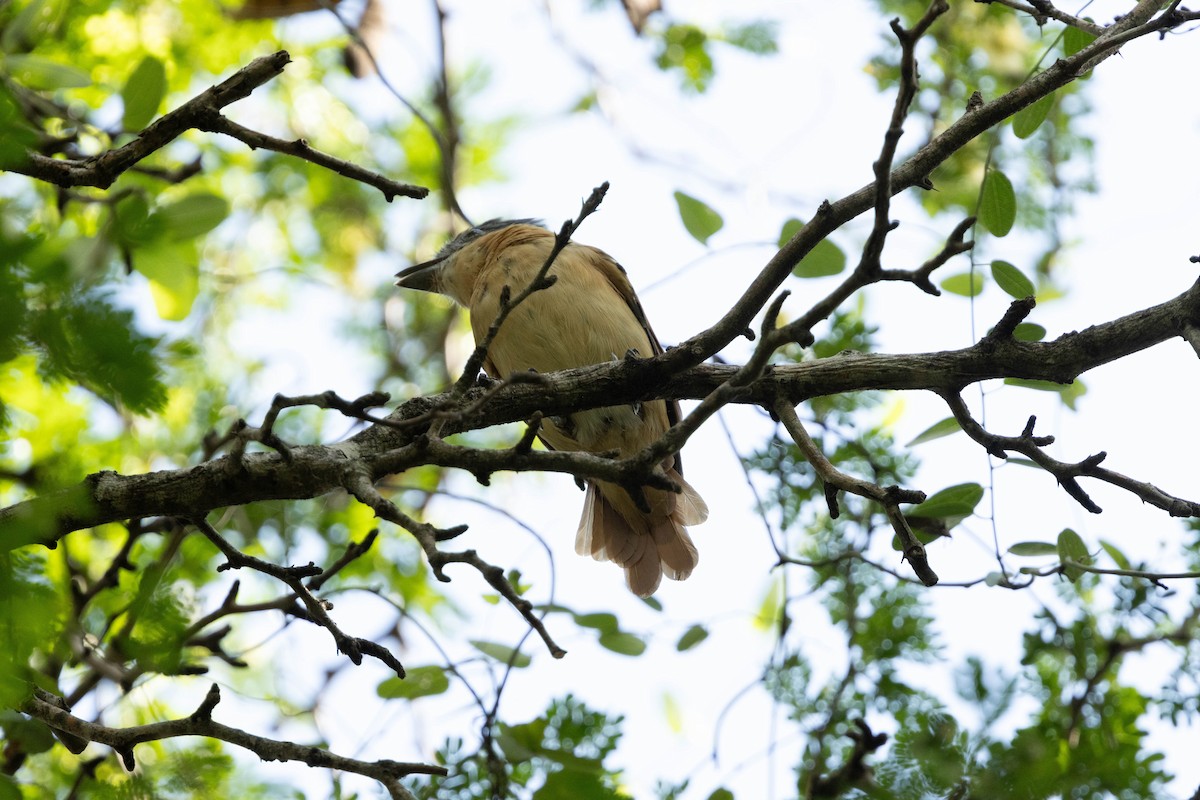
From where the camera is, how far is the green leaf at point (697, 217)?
3672 millimetres

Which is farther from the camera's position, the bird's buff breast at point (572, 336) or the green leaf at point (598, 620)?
the bird's buff breast at point (572, 336)

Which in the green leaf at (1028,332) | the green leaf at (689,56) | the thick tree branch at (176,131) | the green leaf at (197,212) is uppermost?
the green leaf at (689,56)

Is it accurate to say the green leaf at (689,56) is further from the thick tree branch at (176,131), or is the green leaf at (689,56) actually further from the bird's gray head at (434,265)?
the thick tree branch at (176,131)

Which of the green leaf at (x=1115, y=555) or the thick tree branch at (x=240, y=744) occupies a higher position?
the green leaf at (x=1115, y=555)

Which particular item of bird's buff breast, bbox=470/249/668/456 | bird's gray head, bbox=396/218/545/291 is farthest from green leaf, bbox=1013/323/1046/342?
bird's gray head, bbox=396/218/545/291

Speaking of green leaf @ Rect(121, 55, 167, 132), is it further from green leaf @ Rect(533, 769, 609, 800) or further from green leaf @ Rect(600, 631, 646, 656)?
green leaf @ Rect(533, 769, 609, 800)

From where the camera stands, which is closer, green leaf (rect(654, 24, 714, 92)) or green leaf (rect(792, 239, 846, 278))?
green leaf (rect(792, 239, 846, 278))

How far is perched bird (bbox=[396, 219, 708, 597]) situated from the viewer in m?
4.52

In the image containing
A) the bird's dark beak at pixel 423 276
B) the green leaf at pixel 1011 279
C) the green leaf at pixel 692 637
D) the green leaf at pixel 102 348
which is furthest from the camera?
the bird's dark beak at pixel 423 276

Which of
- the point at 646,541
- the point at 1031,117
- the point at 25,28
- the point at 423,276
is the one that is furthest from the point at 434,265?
the point at 1031,117

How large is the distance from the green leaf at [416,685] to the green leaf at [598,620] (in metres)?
0.50

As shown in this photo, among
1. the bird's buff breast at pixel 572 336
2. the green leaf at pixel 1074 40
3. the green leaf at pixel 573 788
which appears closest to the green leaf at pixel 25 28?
the bird's buff breast at pixel 572 336

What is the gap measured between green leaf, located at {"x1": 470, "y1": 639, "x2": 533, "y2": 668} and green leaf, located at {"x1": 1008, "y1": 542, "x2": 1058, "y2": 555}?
164cm

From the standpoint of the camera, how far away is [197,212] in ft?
11.3
